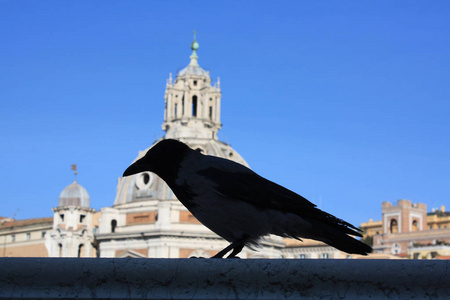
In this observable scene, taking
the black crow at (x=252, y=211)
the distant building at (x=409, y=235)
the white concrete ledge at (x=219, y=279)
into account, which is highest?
the distant building at (x=409, y=235)

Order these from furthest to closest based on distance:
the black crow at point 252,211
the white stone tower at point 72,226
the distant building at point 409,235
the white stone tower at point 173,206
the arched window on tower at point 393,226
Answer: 1. the arched window on tower at point 393,226
2. the distant building at point 409,235
3. the white stone tower at point 72,226
4. the white stone tower at point 173,206
5. the black crow at point 252,211

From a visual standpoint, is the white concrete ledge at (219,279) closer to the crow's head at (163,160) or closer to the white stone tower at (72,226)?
the crow's head at (163,160)

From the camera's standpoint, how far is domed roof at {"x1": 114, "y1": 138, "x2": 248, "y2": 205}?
57812 mm

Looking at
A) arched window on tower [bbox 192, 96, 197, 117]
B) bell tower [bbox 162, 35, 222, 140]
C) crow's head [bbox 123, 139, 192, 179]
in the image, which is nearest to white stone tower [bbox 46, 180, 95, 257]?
bell tower [bbox 162, 35, 222, 140]

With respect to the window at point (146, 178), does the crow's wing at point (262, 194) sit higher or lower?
lower

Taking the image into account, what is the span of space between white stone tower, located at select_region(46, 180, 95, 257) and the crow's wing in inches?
2219

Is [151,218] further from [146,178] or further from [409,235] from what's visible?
[409,235]

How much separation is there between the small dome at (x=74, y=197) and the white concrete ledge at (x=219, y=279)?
2369 inches

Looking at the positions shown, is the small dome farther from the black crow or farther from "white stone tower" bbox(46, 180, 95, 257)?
the black crow

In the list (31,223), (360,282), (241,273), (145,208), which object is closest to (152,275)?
(241,273)

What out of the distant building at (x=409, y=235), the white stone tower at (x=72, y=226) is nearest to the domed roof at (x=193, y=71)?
the white stone tower at (x=72, y=226)

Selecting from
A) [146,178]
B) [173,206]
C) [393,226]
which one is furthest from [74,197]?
[393,226]

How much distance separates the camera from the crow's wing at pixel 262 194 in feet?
10.4

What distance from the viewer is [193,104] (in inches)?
2534
